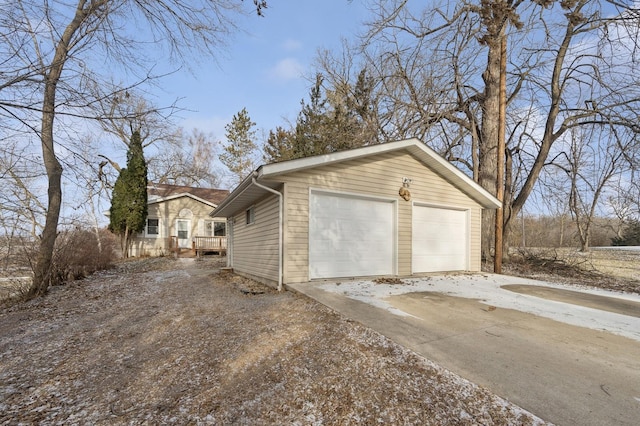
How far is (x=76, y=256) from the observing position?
866 cm

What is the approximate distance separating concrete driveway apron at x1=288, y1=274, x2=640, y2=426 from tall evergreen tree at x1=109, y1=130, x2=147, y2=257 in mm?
13937

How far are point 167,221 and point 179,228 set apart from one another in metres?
0.78

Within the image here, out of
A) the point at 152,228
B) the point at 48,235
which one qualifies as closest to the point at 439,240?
the point at 48,235

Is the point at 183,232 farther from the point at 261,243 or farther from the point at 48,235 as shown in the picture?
the point at 261,243

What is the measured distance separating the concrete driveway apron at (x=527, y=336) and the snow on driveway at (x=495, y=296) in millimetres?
19

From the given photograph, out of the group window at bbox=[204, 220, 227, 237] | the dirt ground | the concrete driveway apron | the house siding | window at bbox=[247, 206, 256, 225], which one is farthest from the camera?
window at bbox=[204, 220, 227, 237]

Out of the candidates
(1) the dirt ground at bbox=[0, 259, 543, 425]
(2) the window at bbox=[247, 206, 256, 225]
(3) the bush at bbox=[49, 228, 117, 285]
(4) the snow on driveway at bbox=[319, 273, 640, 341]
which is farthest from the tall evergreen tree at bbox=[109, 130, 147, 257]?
(4) the snow on driveway at bbox=[319, 273, 640, 341]

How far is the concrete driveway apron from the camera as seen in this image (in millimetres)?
2148

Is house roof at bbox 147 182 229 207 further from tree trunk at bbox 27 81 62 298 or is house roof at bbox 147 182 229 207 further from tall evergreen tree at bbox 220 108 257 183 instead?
tree trunk at bbox 27 81 62 298

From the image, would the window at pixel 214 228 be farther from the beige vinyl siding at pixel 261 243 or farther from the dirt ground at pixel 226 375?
the dirt ground at pixel 226 375

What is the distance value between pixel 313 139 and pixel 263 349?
14.9 meters

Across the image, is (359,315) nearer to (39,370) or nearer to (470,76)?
(39,370)

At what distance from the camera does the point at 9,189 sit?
4.27m

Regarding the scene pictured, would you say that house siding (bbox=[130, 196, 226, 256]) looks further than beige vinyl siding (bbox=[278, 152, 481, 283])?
Yes
